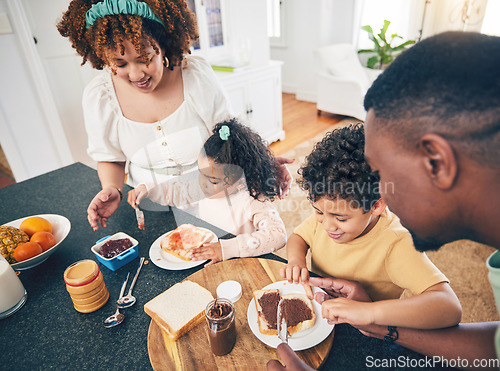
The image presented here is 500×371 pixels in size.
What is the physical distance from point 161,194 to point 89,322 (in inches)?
28.3

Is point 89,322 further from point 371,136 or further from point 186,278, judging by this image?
point 371,136

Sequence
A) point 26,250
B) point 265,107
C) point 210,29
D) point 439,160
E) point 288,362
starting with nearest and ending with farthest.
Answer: point 439,160 → point 288,362 → point 26,250 → point 210,29 → point 265,107

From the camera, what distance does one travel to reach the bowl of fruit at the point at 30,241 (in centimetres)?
104

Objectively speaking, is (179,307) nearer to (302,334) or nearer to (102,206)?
(302,334)

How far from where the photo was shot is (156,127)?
4.96 feet

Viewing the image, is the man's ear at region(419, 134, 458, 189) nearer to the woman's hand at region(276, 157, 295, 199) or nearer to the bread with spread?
the bread with spread

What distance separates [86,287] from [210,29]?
3.43 metres

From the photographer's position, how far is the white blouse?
58.1 inches

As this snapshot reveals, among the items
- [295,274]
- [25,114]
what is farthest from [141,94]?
[25,114]

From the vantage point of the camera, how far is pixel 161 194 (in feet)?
5.00

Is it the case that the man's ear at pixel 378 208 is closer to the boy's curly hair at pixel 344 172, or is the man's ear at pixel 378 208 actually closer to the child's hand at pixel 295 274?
the boy's curly hair at pixel 344 172

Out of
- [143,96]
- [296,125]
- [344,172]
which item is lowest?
[296,125]

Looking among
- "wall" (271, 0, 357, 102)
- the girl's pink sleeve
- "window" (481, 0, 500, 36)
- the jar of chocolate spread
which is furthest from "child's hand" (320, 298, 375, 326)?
"wall" (271, 0, 357, 102)

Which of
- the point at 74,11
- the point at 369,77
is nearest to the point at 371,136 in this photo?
the point at 74,11
